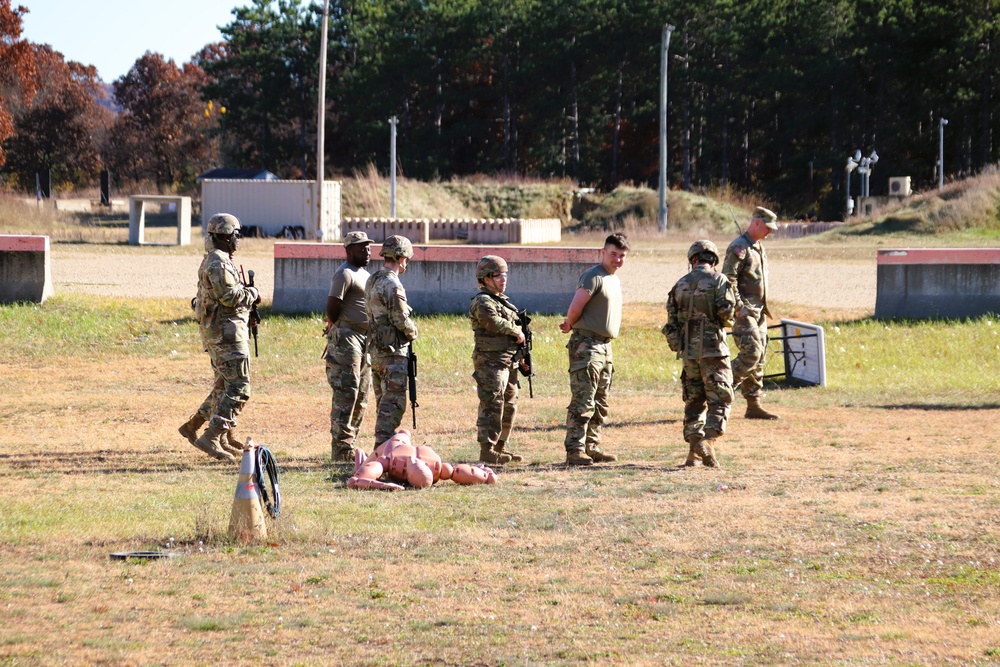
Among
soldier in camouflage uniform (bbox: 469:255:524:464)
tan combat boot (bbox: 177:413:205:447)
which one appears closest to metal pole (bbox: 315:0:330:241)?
tan combat boot (bbox: 177:413:205:447)

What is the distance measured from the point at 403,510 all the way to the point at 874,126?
61.2 m

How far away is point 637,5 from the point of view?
6494 cm

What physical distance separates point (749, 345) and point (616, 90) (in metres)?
58.4

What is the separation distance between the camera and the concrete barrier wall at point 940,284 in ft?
62.6

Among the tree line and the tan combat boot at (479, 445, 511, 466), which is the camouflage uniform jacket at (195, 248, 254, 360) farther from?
the tree line

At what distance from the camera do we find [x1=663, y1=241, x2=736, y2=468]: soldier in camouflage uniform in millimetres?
9633

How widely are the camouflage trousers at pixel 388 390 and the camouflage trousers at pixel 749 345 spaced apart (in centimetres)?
378

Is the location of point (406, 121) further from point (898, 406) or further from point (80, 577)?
point (80, 577)

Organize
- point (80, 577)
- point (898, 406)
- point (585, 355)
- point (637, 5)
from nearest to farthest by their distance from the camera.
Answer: point (80, 577) → point (585, 355) → point (898, 406) → point (637, 5)

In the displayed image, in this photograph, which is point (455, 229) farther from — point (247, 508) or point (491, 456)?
point (247, 508)

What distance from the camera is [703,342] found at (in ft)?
31.8

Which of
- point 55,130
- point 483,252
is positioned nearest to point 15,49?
point 55,130

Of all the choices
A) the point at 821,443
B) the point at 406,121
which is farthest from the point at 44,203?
the point at 821,443

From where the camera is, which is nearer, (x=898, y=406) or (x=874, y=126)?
(x=898, y=406)
